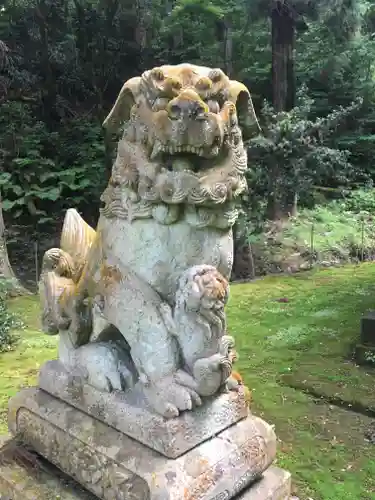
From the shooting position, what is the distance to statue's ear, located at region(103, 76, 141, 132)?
2139 mm

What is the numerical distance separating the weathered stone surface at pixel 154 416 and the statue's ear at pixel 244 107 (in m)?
1.09

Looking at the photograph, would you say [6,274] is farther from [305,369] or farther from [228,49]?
[228,49]

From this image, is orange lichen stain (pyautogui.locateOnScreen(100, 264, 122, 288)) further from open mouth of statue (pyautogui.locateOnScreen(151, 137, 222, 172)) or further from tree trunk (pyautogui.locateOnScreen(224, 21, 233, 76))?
tree trunk (pyautogui.locateOnScreen(224, 21, 233, 76))

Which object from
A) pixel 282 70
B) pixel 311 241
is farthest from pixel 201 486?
pixel 282 70

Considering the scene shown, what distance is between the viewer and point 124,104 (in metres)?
2.23

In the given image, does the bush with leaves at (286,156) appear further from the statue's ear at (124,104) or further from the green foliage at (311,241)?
the statue's ear at (124,104)

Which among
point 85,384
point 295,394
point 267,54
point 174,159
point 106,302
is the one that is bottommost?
point 295,394

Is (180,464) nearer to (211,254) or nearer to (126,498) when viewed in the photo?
(126,498)

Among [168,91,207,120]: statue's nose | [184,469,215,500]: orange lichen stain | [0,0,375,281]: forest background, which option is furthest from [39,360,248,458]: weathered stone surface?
[0,0,375,281]: forest background

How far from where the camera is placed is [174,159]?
203 cm

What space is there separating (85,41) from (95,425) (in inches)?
461

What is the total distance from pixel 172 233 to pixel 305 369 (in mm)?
2555

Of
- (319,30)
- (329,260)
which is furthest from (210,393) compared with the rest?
(319,30)


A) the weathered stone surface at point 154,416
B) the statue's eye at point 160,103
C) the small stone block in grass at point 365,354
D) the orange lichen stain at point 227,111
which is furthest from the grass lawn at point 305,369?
the statue's eye at point 160,103
